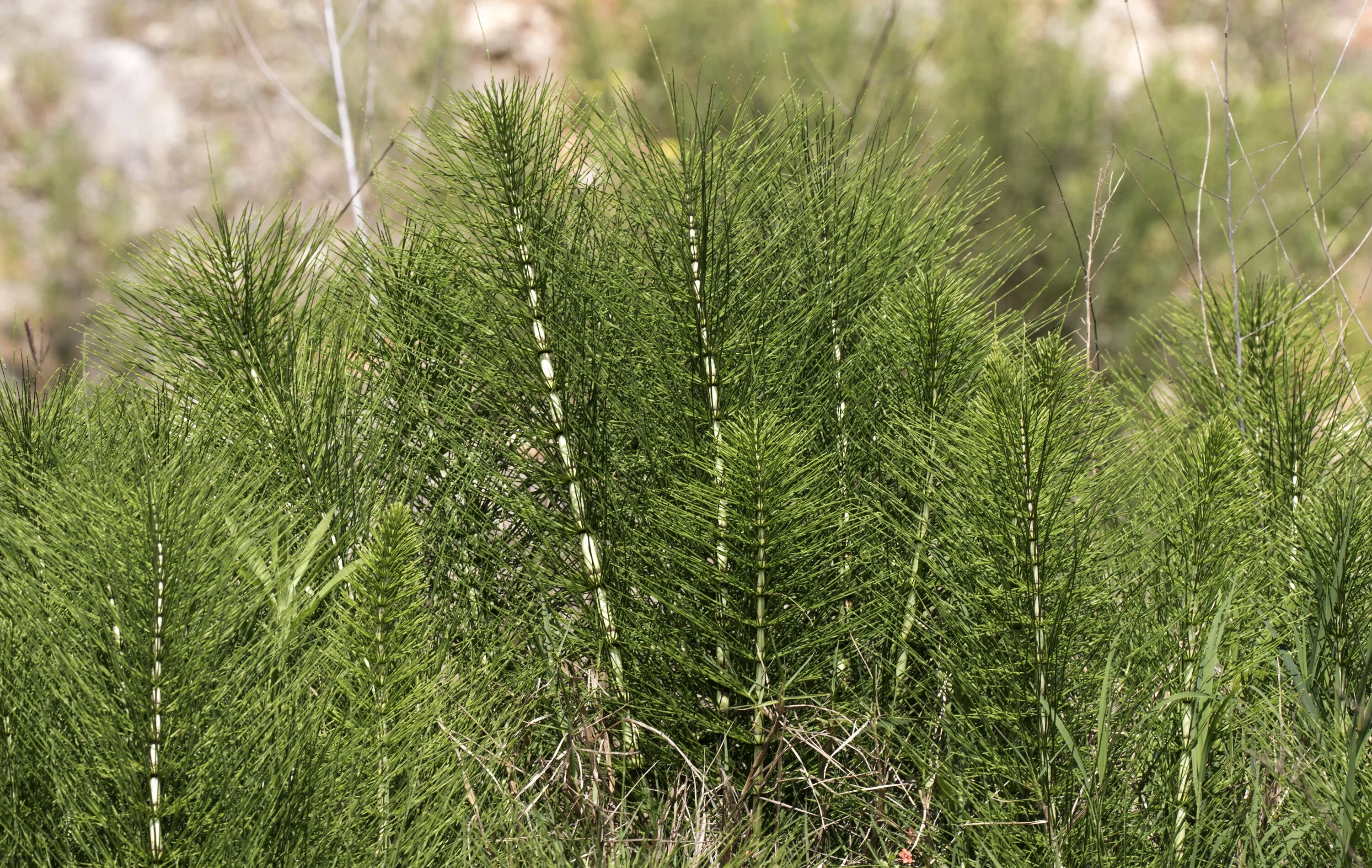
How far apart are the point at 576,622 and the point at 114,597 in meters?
0.77

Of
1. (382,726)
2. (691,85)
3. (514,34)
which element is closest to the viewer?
(382,726)

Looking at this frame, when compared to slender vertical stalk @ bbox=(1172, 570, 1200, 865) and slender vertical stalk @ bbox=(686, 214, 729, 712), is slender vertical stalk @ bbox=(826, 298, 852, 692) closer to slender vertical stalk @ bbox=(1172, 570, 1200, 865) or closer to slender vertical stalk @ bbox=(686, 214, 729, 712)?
slender vertical stalk @ bbox=(686, 214, 729, 712)

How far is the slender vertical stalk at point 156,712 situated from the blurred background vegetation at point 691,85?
10866 mm

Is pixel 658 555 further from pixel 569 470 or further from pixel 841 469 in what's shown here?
pixel 841 469

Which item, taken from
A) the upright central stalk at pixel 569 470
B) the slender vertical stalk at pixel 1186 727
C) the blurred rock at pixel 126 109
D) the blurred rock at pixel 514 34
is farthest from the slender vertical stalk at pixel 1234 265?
the blurred rock at pixel 126 109

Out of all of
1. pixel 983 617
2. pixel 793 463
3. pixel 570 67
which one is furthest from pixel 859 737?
pixel 570 67

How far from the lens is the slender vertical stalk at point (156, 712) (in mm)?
1092

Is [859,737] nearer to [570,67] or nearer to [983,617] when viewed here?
[983,617]

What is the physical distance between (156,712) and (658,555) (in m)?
0.76

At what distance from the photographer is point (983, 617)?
1.47m

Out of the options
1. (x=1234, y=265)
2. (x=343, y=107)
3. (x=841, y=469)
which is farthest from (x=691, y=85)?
(x=841, y=469)

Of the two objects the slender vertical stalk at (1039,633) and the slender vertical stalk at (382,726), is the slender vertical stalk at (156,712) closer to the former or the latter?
the slender vertical stalk at (382,726)

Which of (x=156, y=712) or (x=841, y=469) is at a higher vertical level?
(x=841, y=469)

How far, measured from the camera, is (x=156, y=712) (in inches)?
43.5
